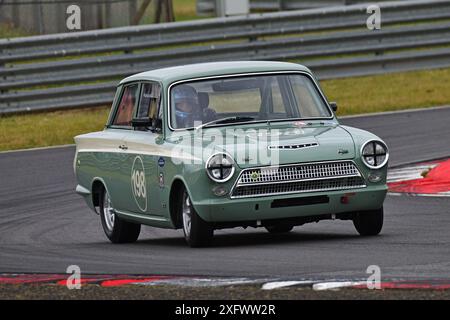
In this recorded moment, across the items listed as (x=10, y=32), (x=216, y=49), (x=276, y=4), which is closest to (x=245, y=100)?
(x=216, y=49)

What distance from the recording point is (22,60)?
22.8m

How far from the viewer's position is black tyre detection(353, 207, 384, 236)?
11.6 metres

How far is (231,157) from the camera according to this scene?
11070 millimetres

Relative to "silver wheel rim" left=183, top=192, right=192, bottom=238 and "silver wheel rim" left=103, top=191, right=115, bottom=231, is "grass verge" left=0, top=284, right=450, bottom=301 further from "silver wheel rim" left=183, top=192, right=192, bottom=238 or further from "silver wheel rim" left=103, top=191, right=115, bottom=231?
"silver wheel rim" left=103, top=191, right=115, bottom=231

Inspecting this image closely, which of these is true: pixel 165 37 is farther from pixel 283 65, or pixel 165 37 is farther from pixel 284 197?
pixel 284 197

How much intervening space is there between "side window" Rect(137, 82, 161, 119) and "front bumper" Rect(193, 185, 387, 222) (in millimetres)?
1612

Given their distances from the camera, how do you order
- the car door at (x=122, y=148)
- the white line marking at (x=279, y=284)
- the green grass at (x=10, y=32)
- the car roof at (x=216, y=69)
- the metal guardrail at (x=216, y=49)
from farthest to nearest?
1. the green grass at (x=10, y=32)
2. the metal guardrail at (x=216, y=49)
3. the car door at (x=122, y=148)
4. the car roof at (x=216, y=69)
5. the white line marking at (x=279, y=284)

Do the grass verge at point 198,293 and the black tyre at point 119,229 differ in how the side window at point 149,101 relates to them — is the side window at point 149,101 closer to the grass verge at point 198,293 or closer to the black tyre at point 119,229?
the black tyre at point 119,229

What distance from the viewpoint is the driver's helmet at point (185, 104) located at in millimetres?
12102

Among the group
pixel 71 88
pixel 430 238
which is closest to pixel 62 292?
pixel 430 238

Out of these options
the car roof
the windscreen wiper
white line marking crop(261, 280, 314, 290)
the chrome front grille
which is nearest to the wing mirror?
the car roof

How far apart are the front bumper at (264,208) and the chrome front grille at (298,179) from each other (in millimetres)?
48

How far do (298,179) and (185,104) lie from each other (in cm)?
151

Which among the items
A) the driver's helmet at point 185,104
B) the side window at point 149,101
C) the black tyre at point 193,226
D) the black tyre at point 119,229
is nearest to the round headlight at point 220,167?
the black tyre at point 193,226
